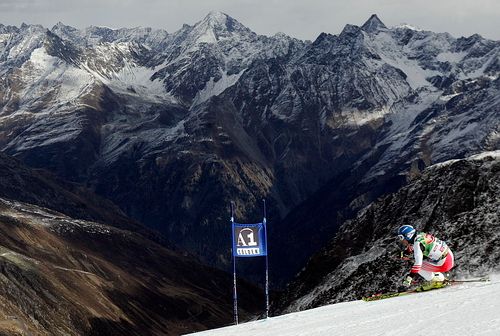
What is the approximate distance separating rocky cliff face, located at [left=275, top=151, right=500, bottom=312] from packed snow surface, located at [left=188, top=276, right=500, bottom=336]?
24.7 metres

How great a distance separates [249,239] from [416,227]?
222 feet

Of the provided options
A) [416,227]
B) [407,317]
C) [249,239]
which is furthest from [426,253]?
[416,227]

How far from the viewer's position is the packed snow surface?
28.3 m

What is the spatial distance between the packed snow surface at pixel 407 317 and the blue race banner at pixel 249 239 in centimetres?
1458

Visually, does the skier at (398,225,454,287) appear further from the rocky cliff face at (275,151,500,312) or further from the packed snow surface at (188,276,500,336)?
the rocky cliff face at (275,151,500,312)

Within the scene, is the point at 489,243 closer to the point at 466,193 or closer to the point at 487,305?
the point at 487,305

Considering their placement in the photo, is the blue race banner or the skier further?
the blue race banner

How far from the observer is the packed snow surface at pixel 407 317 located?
28.3m

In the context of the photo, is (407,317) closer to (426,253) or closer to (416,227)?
(426,253)

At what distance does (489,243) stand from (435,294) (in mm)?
31353

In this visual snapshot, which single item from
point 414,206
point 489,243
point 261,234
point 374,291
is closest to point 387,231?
point 414,206

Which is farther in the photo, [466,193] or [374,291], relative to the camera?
[466,193]

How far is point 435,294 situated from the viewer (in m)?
37.8

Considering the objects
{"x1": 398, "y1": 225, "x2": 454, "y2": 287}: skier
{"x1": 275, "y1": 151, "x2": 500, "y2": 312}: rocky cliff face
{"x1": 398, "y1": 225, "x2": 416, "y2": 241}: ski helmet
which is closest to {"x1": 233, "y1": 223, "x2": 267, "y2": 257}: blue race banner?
{"x1": 275, "y1": 151, "x2": 500, "y2": 312}: rocky cliff face
